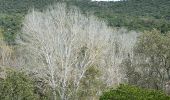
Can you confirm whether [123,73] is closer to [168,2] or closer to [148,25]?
[148,25]

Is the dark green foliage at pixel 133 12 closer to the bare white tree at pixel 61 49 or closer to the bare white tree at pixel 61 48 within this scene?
the bare white tree at pixel 61 48

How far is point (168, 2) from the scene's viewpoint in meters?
87.6

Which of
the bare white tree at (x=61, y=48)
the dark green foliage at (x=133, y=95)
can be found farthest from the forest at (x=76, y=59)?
the dark green foliage at (x=133, y=95)

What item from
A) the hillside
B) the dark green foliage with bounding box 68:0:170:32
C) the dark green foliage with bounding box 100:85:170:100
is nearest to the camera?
the dark green foliage with bounding box 100:85:170:100

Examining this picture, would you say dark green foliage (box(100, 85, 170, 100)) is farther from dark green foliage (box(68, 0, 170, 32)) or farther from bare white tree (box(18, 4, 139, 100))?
dark green foliage (box(68, 0, 170, 32))

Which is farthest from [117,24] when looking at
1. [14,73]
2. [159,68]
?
[14,73]

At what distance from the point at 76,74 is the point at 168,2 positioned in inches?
2185

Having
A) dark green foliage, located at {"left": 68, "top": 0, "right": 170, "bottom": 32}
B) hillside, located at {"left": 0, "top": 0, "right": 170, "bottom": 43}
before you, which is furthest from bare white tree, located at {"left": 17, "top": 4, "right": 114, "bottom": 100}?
dark green foliage, located at {"left": 68, "top": 0, "right": 170, "bottom": 32}

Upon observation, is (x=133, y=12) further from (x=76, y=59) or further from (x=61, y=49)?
(x=61, y=49)

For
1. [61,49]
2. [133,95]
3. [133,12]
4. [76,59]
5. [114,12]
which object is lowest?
[114,12]

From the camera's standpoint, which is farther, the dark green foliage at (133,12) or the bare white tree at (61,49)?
the dark green foliage at (133,12)

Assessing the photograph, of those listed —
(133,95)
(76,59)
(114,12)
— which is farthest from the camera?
(114,12)

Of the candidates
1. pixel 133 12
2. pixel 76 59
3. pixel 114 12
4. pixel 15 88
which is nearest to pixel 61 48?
pixel 76 59

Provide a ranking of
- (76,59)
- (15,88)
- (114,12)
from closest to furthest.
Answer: (15,88), (76,59), (114,12)
